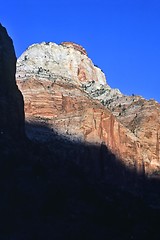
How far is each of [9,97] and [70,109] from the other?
2303 inches

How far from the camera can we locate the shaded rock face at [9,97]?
207 feet

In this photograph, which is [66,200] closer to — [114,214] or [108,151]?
[114,214]

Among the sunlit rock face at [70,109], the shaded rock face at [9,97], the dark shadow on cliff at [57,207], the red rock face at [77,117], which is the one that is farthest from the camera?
the sunlit rock face at [70,109]

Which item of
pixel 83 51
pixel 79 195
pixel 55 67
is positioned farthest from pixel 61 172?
pixel 83 51

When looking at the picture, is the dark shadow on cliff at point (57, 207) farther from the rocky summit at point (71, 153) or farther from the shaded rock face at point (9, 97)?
the shaded rock face at point (9, 97)

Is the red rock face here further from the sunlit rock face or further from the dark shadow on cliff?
the dark shadow on cliff

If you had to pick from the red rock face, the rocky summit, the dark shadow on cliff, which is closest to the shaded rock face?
the rocky summit

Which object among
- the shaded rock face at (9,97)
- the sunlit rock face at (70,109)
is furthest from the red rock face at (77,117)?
the shaded rock face at (9,97)

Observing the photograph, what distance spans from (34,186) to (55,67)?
319 ft

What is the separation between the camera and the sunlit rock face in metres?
118

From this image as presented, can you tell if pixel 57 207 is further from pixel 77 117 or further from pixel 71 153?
pixel 77 117

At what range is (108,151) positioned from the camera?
11988cm

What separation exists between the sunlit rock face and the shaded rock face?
42.9 meters

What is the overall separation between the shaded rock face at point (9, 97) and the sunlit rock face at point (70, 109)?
141 feet
